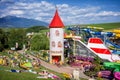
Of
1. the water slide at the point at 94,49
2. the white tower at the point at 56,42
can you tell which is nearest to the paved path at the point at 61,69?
the white tower at the point at 56,42

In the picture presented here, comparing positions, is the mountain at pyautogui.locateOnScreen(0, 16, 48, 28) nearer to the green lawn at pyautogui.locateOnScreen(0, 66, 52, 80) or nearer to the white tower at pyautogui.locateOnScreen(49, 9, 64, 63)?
the green lawn at pyautogui.locateOnScreen(0, 66, 52, 80)

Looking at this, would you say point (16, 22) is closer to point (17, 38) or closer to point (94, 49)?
point (94, 49)

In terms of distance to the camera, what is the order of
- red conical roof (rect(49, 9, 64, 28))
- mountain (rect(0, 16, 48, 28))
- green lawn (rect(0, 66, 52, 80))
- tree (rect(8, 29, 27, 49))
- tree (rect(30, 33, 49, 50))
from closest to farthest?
green lawn (rect(0, 66, 52, 80)) < mountain (rect(0, 16, 48, 28)) < red conical roof (rect(49, 9, 64, 28)) < tree (rect(8, 29, 27, 49)) < tree (rect(30, 33, 49, 50))

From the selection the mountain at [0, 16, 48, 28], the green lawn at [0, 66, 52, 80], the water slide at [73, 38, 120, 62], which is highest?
the mountain at [0, 16, 48, 28]

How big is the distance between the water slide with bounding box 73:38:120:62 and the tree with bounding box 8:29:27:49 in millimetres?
1579

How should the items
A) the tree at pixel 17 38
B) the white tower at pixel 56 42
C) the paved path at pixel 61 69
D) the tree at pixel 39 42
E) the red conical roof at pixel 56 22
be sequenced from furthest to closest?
1. the tree at pixel 39 42
2. the tree at pixel 17 38
3. the white tower at pixel 56 42
4. the red conical roof at pixel 56 22
5. the paved path at pixel 61 69

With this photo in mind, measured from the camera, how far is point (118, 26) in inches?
260

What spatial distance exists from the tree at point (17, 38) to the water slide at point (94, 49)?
1.58 m

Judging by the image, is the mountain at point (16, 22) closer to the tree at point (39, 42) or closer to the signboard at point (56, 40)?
the signboard at point (56, 40)

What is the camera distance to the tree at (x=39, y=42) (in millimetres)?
9090

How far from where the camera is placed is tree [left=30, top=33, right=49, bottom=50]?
909 cm

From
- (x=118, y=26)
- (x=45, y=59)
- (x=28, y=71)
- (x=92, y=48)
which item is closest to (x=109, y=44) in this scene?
(x=92, y=48)

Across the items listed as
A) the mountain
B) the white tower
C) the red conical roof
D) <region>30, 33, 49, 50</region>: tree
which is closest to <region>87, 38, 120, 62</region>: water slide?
the white tower

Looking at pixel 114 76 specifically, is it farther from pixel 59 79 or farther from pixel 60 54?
pixel 60 54
